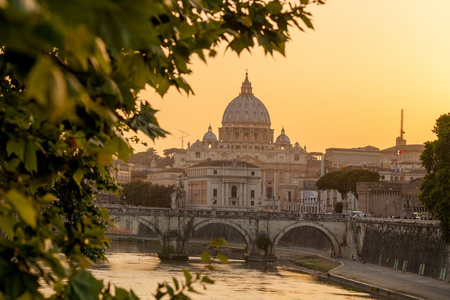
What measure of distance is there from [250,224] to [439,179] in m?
32.9

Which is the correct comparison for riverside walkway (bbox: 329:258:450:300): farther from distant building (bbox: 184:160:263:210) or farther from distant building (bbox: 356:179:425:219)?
distant building (bbox: 184:160:263:210)

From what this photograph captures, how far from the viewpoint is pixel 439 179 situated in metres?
42.6

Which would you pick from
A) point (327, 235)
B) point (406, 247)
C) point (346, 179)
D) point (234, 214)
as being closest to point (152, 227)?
point (234, 214)

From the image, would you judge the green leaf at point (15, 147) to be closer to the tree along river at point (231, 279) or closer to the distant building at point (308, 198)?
the tree along river at point (231, 279)

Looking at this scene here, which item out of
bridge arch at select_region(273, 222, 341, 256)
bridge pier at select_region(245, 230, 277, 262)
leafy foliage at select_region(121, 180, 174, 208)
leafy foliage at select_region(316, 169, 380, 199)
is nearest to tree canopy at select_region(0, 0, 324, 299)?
bridge pier at select_region(245, 230, 277, 262)

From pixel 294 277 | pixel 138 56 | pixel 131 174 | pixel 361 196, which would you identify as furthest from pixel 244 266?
pixel 131 174

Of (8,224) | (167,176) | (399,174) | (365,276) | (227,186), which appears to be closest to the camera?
(8,224)

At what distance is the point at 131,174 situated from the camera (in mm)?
199500

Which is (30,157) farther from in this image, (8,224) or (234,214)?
(234,214)

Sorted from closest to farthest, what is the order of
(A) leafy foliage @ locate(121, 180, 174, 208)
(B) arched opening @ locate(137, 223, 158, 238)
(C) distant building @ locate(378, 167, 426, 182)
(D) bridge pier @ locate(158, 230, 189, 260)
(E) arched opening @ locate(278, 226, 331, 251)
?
(D) bridge pier @ locate(158, 230, 189, 260) → (E) arched opening @ locate(278, 226, 331, 251) → (B) arched opening @ locate(137, 223, 158, 238) → (A) leafy foliage @ locate(121, 180, 174, 208) → (C) distant building @ locate(378, 167, 426, 182)

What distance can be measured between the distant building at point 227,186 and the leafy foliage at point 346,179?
2472 cm

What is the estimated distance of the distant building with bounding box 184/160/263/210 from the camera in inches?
5527

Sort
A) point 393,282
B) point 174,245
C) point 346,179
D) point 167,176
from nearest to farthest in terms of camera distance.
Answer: point 393,282
point 174,245
point 346,179
point 167,176

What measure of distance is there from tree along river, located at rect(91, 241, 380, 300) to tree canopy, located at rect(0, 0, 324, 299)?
95.5 feet
